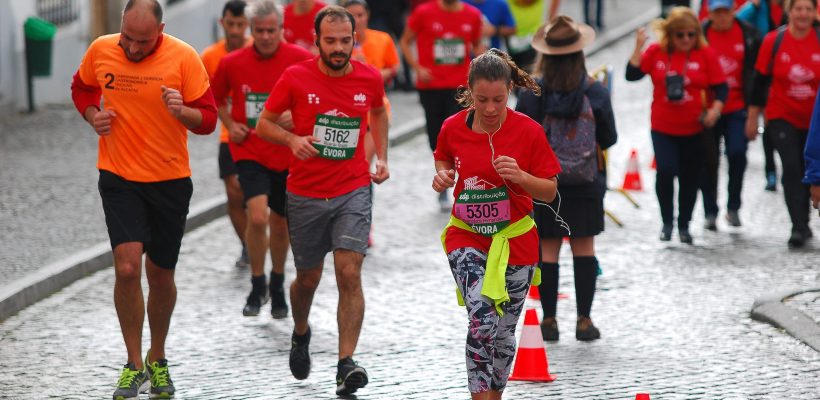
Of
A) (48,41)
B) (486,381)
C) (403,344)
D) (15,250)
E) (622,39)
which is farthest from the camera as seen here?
(622,39)

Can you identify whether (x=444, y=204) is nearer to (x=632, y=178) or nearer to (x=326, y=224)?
(x=632, y=178)

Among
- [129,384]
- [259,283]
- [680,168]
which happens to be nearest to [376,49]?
[680,168]

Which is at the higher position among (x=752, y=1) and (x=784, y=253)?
(x=752, y=1)

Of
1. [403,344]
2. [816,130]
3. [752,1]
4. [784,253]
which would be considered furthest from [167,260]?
[752,1]

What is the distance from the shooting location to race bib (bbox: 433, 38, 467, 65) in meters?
14.2

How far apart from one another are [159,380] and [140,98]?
4.48ft

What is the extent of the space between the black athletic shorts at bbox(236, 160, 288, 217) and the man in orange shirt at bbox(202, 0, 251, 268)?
644 millimetres

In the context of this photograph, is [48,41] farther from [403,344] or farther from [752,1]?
[403,344]

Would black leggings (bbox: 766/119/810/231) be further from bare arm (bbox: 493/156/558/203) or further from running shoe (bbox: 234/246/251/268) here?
bare arm (bbox: 493/156/558/203)

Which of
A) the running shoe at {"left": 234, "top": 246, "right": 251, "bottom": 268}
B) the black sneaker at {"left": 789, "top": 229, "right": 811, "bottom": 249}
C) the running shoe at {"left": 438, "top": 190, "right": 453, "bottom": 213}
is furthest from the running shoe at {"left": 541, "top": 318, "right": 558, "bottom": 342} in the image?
the running shoe at {"left": 438, "top": 190, "right": 453, "bottom": 213}

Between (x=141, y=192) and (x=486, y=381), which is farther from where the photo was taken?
(x=141, y=192)

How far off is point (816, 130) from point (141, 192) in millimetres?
3295

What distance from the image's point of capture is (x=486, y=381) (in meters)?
7.07

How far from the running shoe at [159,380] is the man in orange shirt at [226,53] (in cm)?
283
